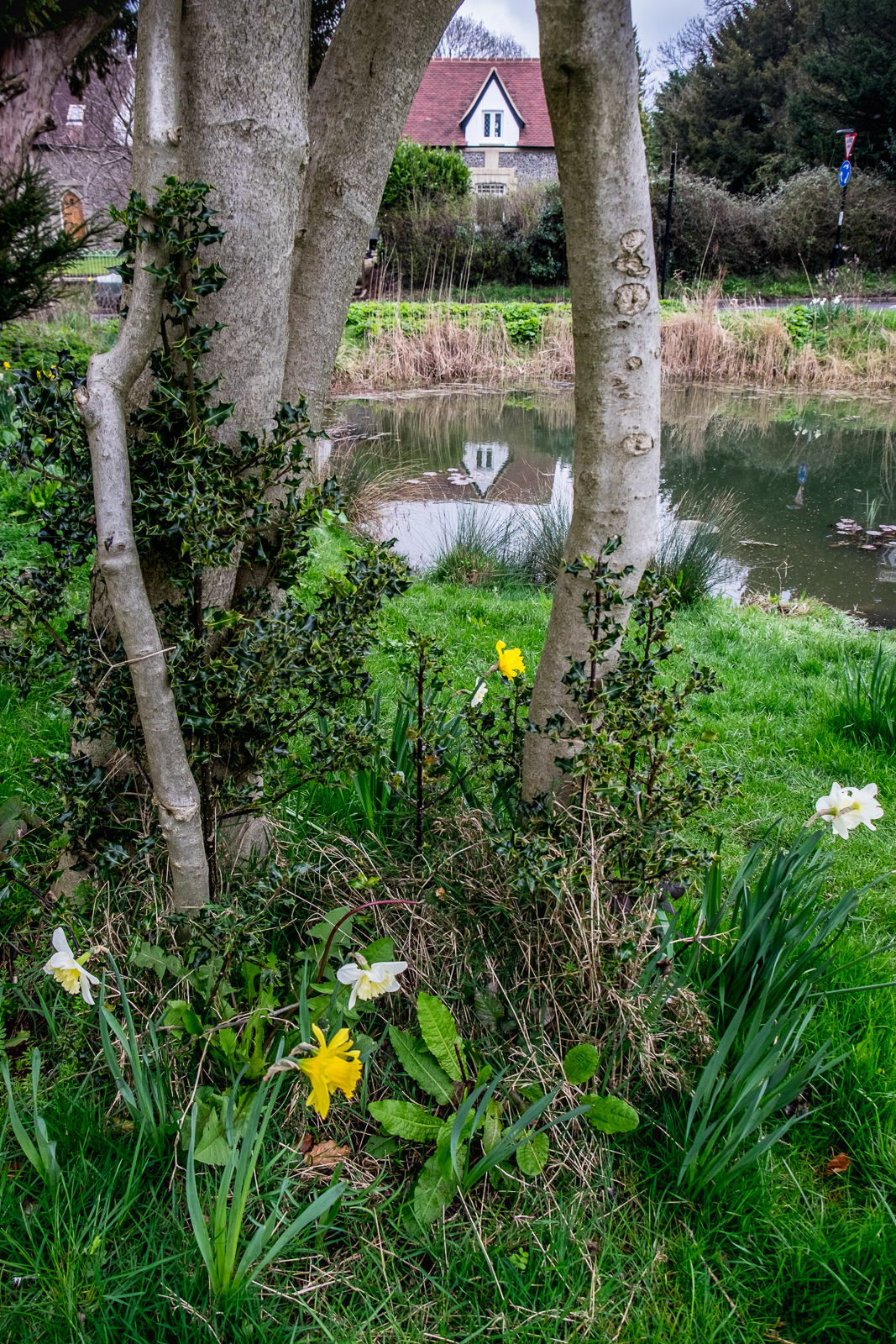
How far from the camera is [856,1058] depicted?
171cm

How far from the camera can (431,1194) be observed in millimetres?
1426

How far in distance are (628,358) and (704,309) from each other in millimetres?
14872

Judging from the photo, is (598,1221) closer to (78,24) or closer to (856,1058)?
(856,1058)

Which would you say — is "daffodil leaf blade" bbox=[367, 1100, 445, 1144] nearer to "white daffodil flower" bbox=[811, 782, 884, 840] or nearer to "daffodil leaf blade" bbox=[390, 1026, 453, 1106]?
"daffodil leaf blade" bbox=[390, 1026, 453, 1106]

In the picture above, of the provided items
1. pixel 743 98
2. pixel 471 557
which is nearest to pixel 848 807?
pixel 471 557

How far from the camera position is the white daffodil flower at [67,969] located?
1.42 metres

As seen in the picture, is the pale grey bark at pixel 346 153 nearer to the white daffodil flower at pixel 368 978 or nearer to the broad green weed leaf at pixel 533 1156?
the white daffodil flower at pixel 368 978

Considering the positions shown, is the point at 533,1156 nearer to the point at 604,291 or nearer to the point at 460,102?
the point at 604,291

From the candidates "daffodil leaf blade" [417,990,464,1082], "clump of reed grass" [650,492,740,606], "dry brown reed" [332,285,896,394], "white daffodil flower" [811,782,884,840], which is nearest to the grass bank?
"dry brown reed" [332,285,896,394]

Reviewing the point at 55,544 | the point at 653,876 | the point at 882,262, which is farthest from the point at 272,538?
the point at 882,262

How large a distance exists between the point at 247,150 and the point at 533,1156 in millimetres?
A: 1943

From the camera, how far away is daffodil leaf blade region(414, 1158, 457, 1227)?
1401 millimetres

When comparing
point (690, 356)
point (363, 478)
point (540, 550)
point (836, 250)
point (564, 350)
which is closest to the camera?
point (540, 550)

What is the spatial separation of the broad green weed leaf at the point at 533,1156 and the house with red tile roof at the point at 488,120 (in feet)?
142
